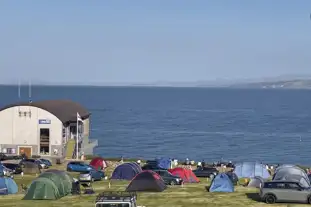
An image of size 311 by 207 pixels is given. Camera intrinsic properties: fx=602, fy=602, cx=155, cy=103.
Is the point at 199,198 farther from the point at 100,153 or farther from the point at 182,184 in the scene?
the point at 100,153

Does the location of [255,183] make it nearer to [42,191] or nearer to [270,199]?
[270,199]

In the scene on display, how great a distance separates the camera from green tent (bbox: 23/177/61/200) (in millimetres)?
36625

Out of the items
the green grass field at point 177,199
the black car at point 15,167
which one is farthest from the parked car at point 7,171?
the green grass field at point 177,199

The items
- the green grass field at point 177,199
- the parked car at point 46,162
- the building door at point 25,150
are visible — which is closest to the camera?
the green grass field at point 177,199

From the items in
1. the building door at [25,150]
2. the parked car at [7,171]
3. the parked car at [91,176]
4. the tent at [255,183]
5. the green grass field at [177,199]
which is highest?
the building door at [25,150]

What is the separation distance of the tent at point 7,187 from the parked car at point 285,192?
16.8 m

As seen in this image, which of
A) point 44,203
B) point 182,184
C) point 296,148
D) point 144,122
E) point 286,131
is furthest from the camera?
point 144,122

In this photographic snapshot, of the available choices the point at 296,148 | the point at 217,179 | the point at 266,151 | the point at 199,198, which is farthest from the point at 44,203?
the point at 296,148

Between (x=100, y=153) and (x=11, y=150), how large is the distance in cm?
3785

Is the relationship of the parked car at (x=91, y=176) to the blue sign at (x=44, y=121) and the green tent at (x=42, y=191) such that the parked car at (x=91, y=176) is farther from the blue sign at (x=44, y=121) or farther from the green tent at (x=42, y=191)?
the blue sign at (x=44, y=121)

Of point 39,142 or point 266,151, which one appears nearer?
point 39,142

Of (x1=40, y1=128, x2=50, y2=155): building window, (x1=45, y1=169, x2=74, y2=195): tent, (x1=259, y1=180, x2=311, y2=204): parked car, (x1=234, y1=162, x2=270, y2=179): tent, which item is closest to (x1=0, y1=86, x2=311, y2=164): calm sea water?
(x1=40, y1=128, x2=50, y2=155): building window

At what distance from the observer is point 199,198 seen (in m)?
37.2

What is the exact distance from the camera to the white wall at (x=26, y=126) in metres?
69.0
